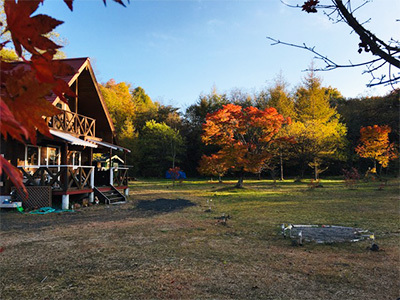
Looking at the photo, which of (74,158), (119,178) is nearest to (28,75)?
→ (119,178)

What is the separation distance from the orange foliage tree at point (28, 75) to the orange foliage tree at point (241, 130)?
16.5m

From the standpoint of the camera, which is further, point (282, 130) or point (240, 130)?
point (282, 130)

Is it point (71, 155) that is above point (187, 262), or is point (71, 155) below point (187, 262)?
above

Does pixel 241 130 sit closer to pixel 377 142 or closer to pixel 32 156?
pixel 377 142

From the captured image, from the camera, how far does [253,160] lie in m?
17.4

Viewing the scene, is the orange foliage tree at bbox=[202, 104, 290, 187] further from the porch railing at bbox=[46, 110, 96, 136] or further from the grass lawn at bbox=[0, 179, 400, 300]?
the grass lawn at bbox=[0, 179, 400, 300]

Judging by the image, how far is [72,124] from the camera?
12352 mm

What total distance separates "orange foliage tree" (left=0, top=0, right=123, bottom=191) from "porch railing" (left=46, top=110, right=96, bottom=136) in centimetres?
1050

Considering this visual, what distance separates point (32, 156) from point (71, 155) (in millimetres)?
2672

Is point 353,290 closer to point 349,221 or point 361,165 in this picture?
point 349,221

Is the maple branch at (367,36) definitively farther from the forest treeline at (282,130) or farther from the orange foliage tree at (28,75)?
the forest treeline at (282,130)

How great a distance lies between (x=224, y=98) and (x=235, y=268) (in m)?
35.9

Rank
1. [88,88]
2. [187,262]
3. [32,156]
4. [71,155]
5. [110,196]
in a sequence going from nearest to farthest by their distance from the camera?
[187,262] → [32,156] → [110,196] → [88,88] → [71,155]

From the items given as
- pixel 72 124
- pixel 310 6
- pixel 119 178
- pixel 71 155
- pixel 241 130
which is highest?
pixel 241 130
